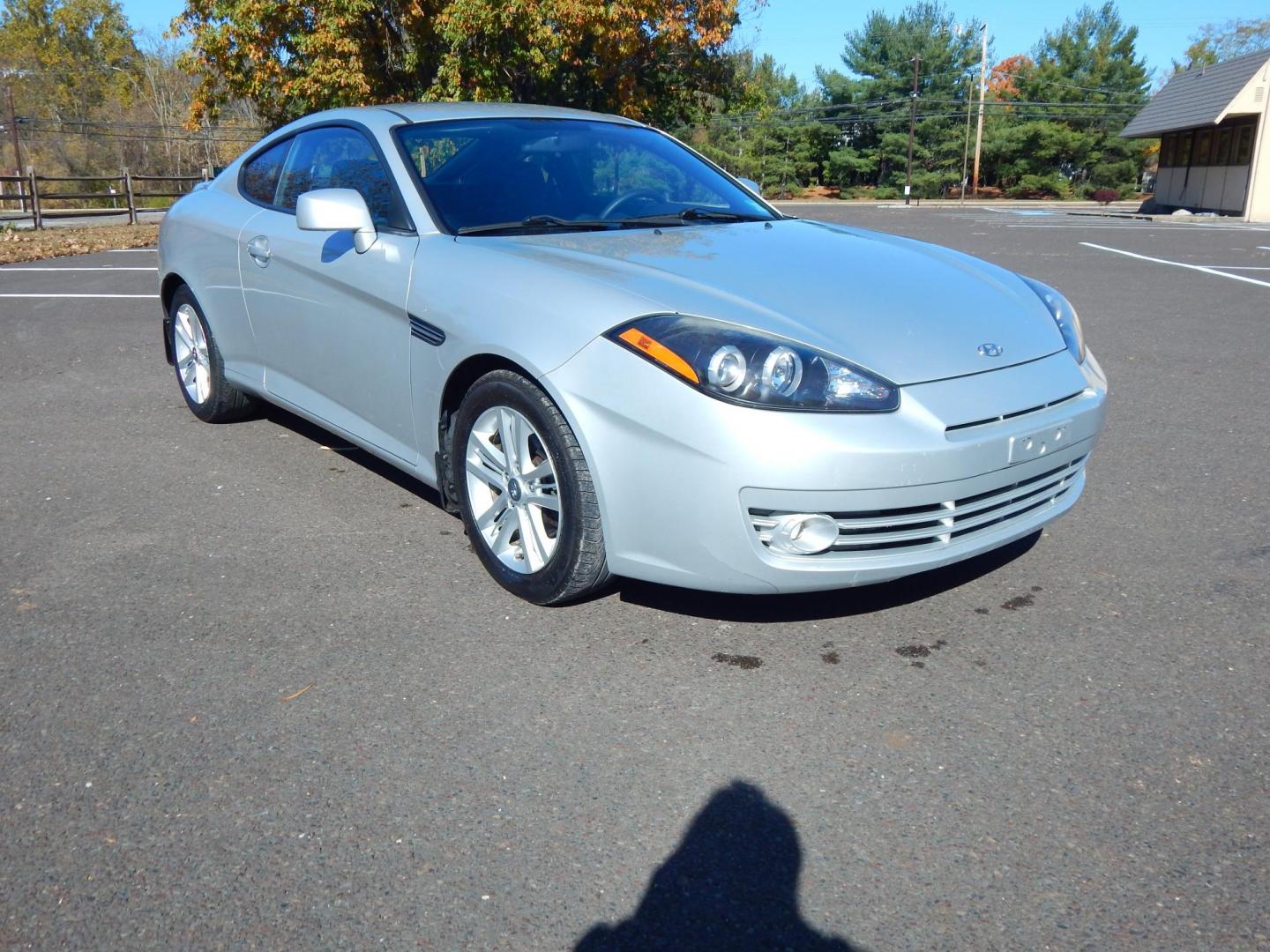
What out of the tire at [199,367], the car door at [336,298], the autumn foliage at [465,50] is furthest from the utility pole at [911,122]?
the car door at [336,298]

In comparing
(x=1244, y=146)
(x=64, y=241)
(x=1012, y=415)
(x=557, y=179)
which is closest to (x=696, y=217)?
(x=557, y=179)

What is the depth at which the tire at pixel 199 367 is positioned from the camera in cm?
530

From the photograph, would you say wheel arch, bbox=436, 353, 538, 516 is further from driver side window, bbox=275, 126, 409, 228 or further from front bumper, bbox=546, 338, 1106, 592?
driver side window, bbox=275, 126, 409, 228

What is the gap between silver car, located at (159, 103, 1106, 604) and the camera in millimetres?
2904

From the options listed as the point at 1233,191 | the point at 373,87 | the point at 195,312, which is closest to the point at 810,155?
the point at 1233,191

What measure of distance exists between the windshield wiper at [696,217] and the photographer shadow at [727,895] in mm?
2369

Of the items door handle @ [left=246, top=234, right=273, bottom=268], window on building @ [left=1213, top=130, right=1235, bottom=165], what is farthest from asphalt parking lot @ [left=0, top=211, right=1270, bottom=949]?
window on building @ [left=1213, top=130, right=1235, bottom=165]

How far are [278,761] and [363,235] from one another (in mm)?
1964

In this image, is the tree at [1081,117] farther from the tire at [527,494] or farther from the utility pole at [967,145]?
the tire at [527,494]

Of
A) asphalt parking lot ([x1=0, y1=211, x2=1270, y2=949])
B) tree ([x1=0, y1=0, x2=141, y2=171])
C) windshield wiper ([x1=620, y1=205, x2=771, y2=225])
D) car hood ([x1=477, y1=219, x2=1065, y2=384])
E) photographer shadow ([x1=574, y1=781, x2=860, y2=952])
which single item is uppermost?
tree ([x1=0, y1=0, x2=141, y2=171])

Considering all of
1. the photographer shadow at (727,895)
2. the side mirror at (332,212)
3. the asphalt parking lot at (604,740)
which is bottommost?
the photographer shadow at (727,895)

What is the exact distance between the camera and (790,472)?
284cm

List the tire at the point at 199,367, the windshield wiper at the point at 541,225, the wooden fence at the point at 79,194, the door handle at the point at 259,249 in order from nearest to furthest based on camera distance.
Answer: the windshield wiper at the point at 541,225
the door handle at the point at 259,249
the tire at the point at 199,367
the wooden fence at the point at 79,194

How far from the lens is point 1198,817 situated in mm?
2398
